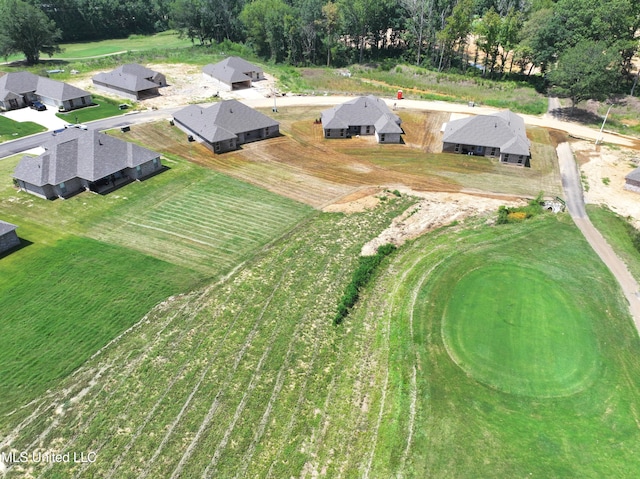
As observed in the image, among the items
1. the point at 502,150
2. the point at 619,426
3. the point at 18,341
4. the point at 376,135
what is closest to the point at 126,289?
the point at 18,341

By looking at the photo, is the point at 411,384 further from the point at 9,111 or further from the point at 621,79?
the point at 621,79

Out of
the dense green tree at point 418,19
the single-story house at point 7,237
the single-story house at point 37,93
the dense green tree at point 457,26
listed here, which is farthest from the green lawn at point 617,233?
the single-story house at point 37,93

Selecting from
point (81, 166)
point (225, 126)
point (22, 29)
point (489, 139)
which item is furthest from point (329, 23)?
point (81, 166)

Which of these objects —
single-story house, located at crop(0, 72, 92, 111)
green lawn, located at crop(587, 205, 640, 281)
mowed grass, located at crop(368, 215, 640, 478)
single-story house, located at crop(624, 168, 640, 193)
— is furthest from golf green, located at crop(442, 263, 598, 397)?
single-story house, located at crop(0, 72, 92, 111)

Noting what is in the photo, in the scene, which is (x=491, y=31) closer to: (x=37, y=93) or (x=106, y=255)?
(x=106, y=255)

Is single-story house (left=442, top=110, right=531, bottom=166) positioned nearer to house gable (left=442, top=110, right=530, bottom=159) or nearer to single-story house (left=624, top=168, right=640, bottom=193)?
house gable (left=442, top=110, right=530, bottom=159)
